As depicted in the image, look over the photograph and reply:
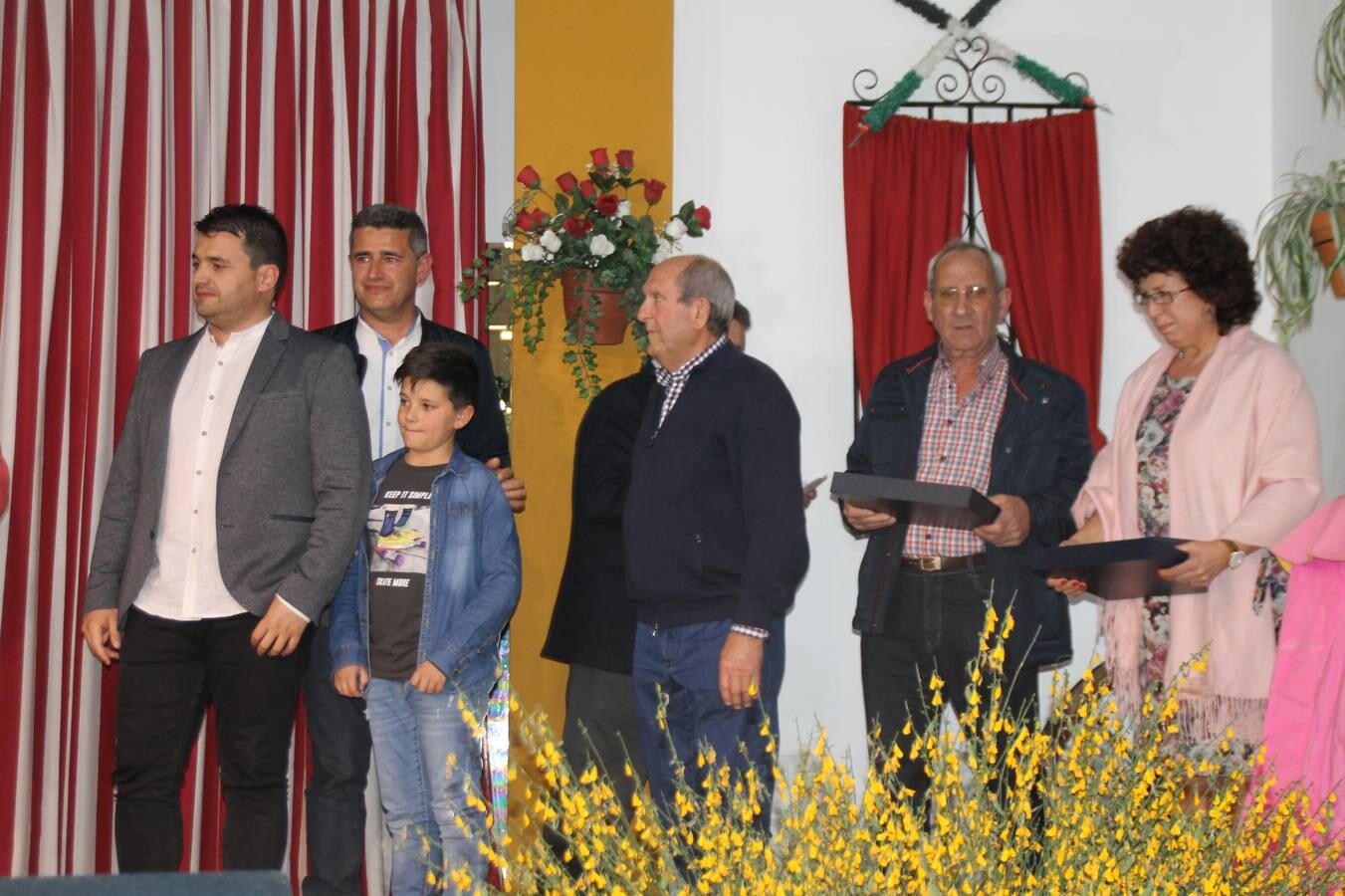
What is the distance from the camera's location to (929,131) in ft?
15.5

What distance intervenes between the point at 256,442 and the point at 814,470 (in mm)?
2073

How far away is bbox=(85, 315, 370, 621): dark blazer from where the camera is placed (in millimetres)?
3188

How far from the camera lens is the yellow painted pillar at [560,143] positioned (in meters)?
4.39

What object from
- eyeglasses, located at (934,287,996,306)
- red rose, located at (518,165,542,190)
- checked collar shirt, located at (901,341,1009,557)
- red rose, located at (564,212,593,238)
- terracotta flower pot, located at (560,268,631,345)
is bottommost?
checked collar shirt, located at (901,341,1009,557)

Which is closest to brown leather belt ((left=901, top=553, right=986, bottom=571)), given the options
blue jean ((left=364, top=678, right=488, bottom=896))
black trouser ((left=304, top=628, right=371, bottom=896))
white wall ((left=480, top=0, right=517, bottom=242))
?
blue jean ((left=364, top=678, right=488, bottom=896))

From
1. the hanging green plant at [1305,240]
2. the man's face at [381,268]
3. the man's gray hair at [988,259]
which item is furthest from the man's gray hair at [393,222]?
the hanging green plant at [1305,240]

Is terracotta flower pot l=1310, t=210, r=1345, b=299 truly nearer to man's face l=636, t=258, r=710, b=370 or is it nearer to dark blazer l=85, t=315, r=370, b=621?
man's face l=636, t=258, r=710, b=370

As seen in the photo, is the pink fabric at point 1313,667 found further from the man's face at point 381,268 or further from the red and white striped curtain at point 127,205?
the red and white striped curtain at point 127,205

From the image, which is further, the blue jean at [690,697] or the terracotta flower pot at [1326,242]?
the terracotta flower pot at [1326,242]

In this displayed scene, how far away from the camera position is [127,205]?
4.33 m

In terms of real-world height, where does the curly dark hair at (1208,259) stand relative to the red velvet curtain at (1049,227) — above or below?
below

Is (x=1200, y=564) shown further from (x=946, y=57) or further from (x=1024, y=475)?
(x=946, y=57)

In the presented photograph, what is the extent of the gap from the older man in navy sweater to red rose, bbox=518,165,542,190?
1.14 metres

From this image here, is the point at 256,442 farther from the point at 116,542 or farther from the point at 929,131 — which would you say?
the point at 929,131
